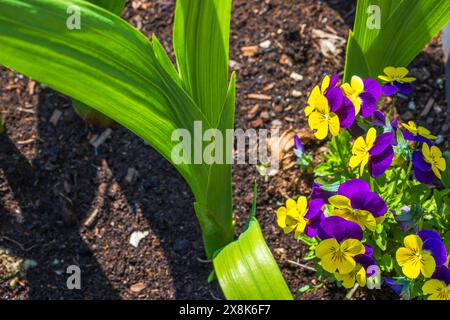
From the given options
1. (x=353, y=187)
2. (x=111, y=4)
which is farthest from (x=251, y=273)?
(x=111, y=4)

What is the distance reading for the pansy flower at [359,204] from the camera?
110 centimetres

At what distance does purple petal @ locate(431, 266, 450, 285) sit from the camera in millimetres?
1093

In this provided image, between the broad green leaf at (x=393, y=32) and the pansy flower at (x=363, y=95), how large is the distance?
0.46ft

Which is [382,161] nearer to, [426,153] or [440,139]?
[426,153]

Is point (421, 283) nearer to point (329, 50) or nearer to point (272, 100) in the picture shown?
point (272, 100)

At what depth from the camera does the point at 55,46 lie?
1046mm

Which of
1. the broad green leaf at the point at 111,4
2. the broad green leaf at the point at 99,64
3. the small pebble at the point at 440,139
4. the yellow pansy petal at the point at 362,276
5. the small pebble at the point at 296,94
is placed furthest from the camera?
the small pebble at the point at 296,94

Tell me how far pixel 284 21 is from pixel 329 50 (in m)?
0.18

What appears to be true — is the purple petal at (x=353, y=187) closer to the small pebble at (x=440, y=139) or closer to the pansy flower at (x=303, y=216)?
the pansy flower at (x=303, y=216)


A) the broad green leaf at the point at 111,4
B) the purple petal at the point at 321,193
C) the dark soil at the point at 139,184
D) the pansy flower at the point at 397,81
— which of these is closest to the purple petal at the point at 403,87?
the pansy flower at the point at 397,81

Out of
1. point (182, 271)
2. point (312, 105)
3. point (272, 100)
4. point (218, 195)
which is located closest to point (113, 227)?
point (182, 271)

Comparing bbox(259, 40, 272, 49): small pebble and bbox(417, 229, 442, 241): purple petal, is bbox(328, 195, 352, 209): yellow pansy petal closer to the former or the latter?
bbox(417, 229, 442, 241): purple petal

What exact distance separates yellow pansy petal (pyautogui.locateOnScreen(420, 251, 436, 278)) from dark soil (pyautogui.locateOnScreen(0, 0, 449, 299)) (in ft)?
1.58

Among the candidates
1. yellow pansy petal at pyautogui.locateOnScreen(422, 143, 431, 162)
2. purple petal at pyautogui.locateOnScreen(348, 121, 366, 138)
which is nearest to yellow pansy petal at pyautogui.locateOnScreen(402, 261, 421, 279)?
yellow pansy petal at pyautogui.locateOnScreen(422, 143, 431, 162)
